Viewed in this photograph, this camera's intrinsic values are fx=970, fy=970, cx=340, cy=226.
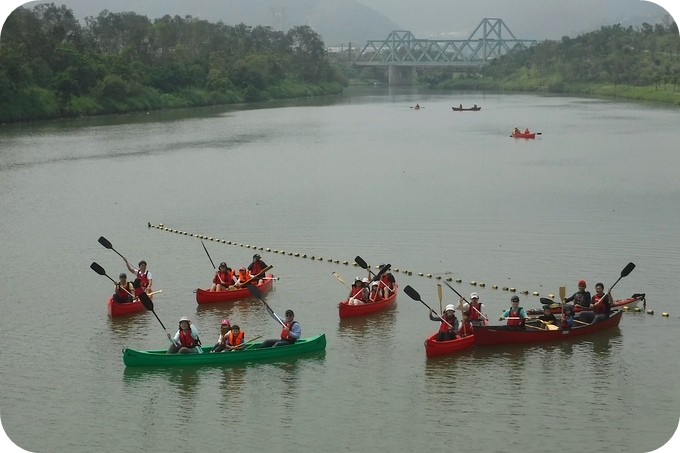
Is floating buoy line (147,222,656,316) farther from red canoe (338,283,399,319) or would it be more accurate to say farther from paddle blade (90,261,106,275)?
paddle blade (90,261,106,275)

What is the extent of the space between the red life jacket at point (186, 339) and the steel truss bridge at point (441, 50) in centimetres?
8876

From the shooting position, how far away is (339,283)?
1906 centimetres

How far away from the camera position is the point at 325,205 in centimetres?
2758

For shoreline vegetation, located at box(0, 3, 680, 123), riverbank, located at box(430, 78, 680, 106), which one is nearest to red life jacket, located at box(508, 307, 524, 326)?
shoreline vegetation, located at box(0, 3, 680, 123)

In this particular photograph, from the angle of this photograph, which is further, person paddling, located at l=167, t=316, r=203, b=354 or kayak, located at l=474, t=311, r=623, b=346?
kayak, located at l=474, t=311, r=623, b=346

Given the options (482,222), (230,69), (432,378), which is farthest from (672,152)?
(230,69)

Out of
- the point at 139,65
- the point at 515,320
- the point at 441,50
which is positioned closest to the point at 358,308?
the point at 515,320

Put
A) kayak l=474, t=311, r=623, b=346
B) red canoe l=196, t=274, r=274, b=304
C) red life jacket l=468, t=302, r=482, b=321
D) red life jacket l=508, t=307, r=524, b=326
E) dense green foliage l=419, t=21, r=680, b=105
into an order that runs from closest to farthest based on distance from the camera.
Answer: kayak l=474, t=311, r=623, b=346
red life jacket l=508, t=307, r=524, b=326
red life jacket l=468, t=302, r=482, b=321
red canoe l=196, t=274, r=274, b=304
dense green foliage l=419, t=21, r=680, b=105

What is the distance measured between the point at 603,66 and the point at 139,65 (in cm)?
3795

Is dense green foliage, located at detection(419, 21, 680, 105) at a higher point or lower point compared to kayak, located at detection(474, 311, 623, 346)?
higher

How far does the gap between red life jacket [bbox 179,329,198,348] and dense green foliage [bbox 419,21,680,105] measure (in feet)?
180

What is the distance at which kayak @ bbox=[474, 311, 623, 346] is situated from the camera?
14.7m

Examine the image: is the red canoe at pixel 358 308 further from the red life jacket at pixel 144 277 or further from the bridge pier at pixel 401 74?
the bridge pier at pixel 401 74

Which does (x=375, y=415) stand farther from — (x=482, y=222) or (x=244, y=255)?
(x=482, y=222)
